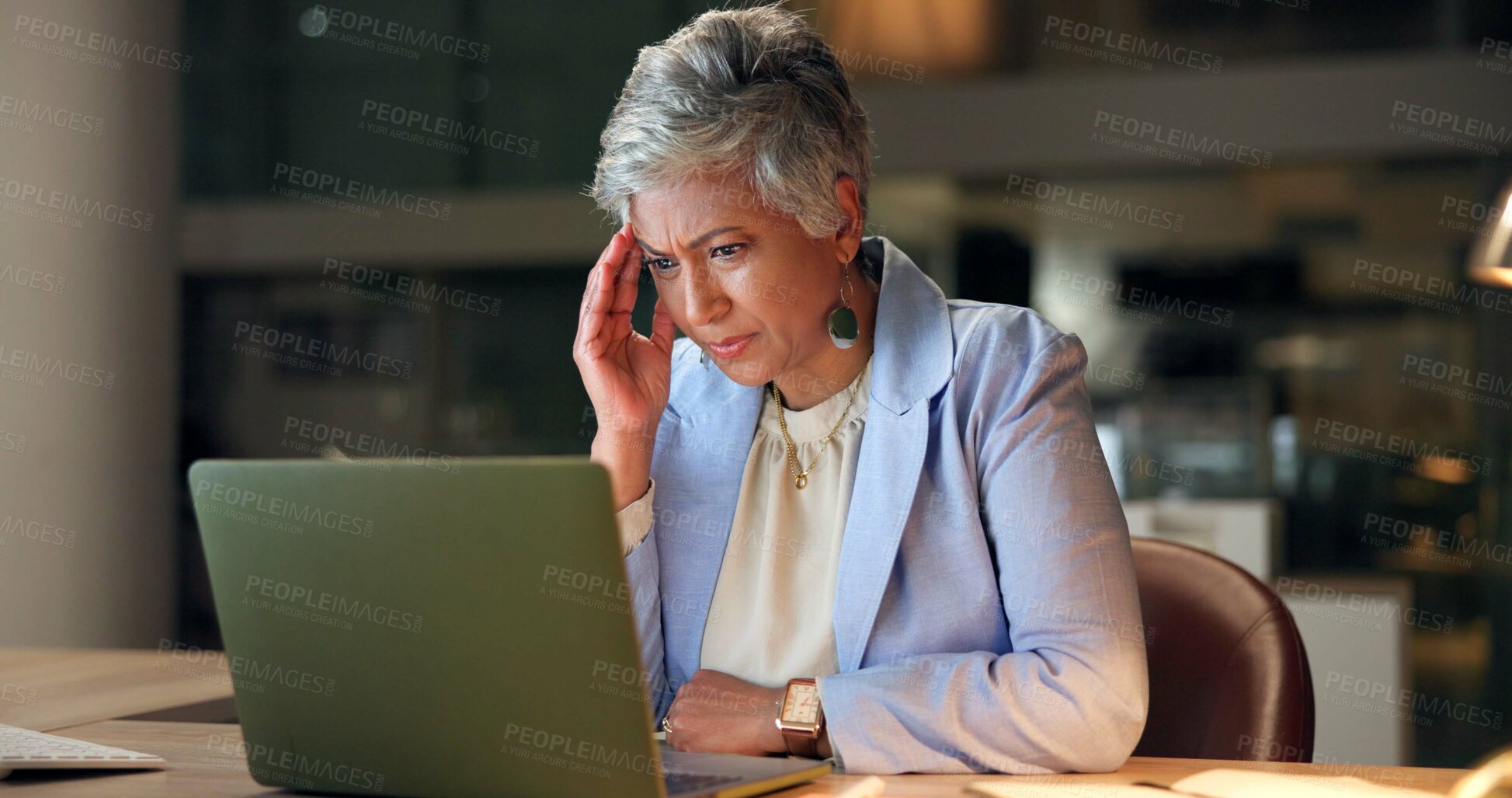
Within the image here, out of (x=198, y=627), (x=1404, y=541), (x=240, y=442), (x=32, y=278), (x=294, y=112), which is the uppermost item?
(x=294, y=112)

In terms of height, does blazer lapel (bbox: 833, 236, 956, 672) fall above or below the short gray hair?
below

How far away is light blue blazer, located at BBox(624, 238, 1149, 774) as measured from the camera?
3.93 feet

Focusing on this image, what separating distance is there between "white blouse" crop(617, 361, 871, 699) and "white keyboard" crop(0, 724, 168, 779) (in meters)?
0.53

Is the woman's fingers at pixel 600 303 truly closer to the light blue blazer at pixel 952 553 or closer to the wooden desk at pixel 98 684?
the light blue blazer at pixel 952 553

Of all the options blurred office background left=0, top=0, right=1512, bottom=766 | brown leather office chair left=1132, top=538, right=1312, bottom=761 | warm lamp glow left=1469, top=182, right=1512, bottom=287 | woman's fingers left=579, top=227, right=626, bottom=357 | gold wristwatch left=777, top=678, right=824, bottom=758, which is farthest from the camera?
blurred office background left=0, top=0, right=1512, bottom=766

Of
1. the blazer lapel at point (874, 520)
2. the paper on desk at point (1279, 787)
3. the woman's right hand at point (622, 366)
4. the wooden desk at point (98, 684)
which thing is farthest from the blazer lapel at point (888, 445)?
the wooden desk at point (98, 684)

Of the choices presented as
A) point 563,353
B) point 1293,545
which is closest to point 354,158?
point 563,353

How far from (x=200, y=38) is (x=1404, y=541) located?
5283 mm

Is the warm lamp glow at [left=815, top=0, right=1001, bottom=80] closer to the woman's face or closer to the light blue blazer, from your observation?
the light blue blazer

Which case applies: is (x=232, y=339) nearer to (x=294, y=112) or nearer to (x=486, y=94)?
(x=294, y=112)

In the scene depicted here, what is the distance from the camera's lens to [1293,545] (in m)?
4.63

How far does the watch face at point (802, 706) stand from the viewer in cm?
125

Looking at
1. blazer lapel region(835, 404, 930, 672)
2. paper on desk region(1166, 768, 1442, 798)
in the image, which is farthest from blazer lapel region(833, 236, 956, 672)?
paper on desk region(1166, 768, 1442, 798)

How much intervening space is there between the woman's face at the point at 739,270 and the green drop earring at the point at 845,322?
0.03 metres
